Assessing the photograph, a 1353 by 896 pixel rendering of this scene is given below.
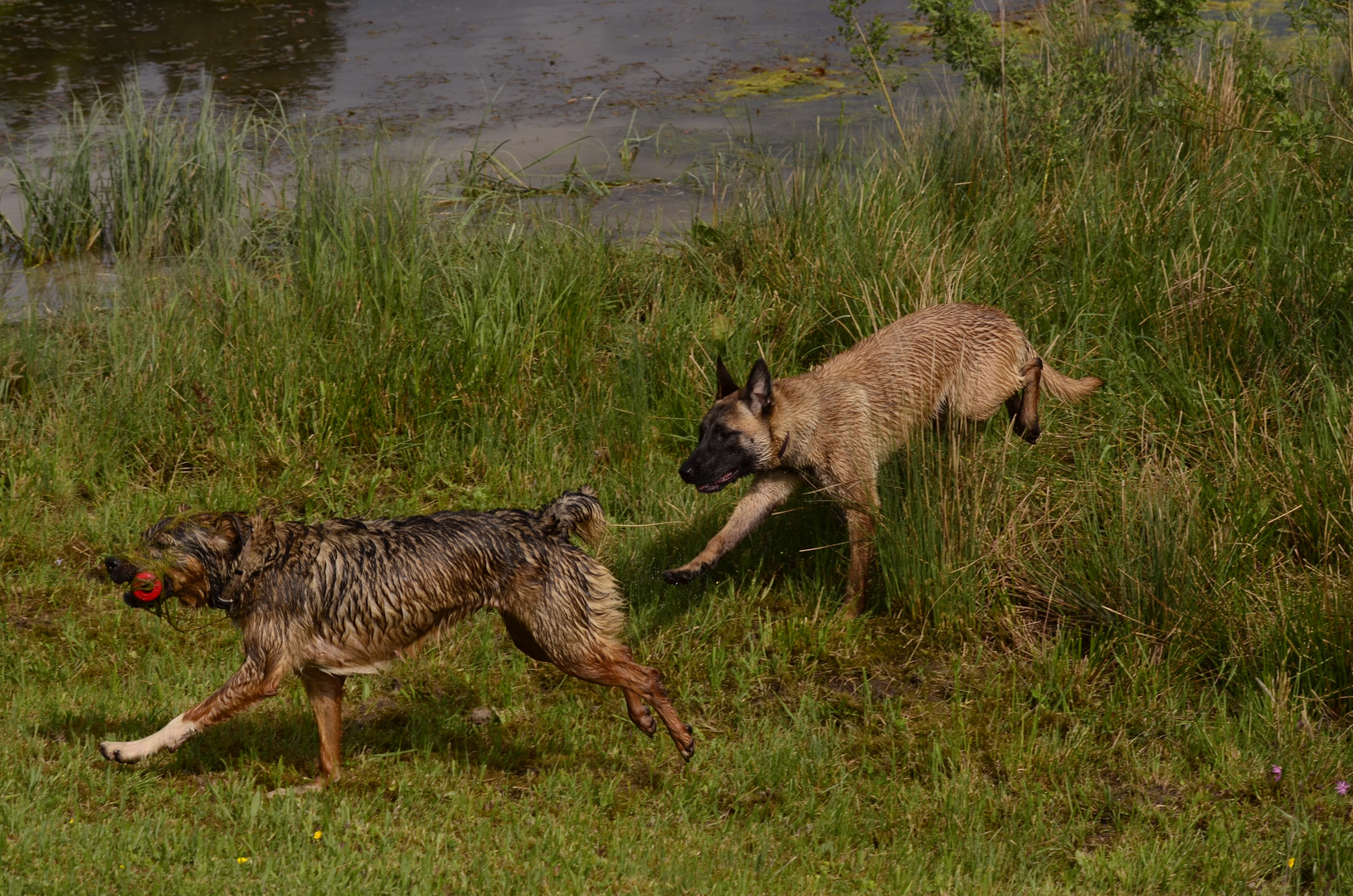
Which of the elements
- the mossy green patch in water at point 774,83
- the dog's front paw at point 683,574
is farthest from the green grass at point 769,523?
the mossy green patch in water at point 774,83

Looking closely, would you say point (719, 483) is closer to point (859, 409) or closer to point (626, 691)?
point (859, 409)

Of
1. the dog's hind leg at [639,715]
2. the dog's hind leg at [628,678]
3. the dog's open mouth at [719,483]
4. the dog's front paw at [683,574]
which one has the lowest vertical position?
the dog's hind leg at [639,715]

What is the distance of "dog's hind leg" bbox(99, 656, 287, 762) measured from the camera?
4.93m

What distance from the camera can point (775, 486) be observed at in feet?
22.2

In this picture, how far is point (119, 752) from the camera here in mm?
4918

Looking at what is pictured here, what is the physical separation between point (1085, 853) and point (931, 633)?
5.19ft

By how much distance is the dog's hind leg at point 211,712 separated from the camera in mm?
4926

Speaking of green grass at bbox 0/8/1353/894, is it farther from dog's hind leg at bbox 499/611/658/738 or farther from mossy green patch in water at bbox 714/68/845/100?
mossy green patch in water at bbox 714/68/845/100

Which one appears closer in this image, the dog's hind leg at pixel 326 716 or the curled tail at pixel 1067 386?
the dog's hind leg at pixel 326 716

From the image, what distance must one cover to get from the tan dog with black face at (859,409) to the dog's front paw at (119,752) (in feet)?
7.50

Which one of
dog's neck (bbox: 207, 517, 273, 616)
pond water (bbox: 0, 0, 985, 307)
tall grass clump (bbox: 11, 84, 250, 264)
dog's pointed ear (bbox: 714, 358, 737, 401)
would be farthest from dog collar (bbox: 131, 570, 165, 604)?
pond water (bbox: 0, 0, 985, 307)

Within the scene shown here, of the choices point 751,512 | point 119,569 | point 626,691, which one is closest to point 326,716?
point 119,569

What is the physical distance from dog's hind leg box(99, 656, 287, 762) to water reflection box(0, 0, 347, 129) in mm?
10327

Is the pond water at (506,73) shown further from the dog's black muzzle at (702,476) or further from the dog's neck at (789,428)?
the dog's black muzzle at (702,476)
